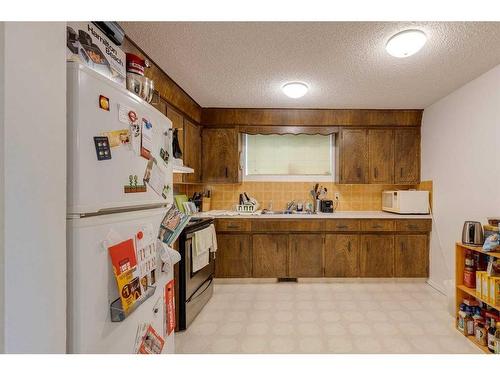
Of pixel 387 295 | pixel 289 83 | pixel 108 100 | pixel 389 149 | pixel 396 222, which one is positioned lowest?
pixel 387 295

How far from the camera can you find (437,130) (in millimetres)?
3061

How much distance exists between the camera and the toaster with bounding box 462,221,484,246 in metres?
2.09

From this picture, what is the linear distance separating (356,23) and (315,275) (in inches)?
106

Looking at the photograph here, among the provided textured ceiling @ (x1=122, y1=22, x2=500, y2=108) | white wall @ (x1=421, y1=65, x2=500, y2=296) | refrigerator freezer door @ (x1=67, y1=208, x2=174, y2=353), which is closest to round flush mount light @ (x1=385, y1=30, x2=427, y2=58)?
textured ceiling @ (x1=122, y1=22, x2=500, y2=108)

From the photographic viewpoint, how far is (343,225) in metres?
3.22

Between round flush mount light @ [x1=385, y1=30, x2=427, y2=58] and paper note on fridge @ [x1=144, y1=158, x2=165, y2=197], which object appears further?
round flush mount light @ [x1=385, y1=30, x2=427, y2=58]

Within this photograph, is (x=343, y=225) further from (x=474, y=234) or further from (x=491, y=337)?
(x=491, y=337)

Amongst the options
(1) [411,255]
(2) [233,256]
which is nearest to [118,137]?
(2) [233,256]

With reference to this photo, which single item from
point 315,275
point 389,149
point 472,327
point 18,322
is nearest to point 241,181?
point 315,275

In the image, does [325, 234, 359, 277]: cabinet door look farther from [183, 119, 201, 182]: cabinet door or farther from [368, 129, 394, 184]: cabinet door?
[183, 119, 201, 182]: cabinet door

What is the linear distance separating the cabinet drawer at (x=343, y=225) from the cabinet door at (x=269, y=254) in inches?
22.5

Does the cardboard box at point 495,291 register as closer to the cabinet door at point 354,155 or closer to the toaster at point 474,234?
the toaster at point 474,234

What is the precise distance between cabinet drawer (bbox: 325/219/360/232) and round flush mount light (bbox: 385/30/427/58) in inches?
77.7

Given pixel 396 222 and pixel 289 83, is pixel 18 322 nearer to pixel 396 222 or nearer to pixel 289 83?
pixel 289 83
